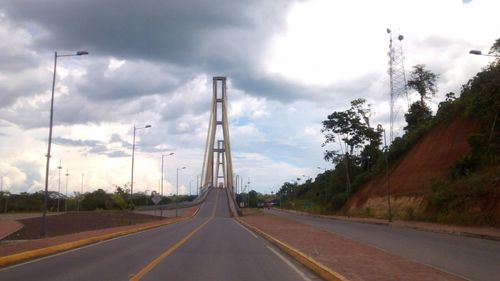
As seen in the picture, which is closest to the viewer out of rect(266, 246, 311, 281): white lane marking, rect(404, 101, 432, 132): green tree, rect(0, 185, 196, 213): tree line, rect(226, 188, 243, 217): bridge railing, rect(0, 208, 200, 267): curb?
rect(266, 246, 311, 281): white lane marking

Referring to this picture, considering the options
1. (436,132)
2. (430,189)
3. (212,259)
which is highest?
(436,132)

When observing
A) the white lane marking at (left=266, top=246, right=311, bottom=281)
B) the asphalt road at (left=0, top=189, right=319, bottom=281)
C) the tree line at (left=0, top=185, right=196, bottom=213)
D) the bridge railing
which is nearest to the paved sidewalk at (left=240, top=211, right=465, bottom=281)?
the white lane marking at (left=266, top=246, right=311, bottom=281)

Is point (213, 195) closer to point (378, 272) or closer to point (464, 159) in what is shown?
point (464, 159)

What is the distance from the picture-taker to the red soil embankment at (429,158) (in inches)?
2138

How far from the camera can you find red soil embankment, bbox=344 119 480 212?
5431 cm

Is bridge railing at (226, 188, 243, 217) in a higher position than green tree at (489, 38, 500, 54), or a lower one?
lower

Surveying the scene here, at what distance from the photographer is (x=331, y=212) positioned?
9331 centimetres

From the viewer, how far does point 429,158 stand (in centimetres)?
5950

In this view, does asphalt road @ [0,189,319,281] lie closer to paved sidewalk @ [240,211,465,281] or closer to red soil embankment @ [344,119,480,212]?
paved sidewalk @ [240,211,465,281]

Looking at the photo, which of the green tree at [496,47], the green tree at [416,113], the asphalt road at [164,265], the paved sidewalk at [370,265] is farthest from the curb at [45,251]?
the green tree at [416,113]

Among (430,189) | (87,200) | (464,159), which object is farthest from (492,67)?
(87,200)

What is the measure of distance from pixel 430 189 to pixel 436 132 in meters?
11.8

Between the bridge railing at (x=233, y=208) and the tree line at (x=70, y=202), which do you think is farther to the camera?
the tree line at (x=70, y=202)

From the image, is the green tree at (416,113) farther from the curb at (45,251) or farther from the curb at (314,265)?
the curb at (314,265)
